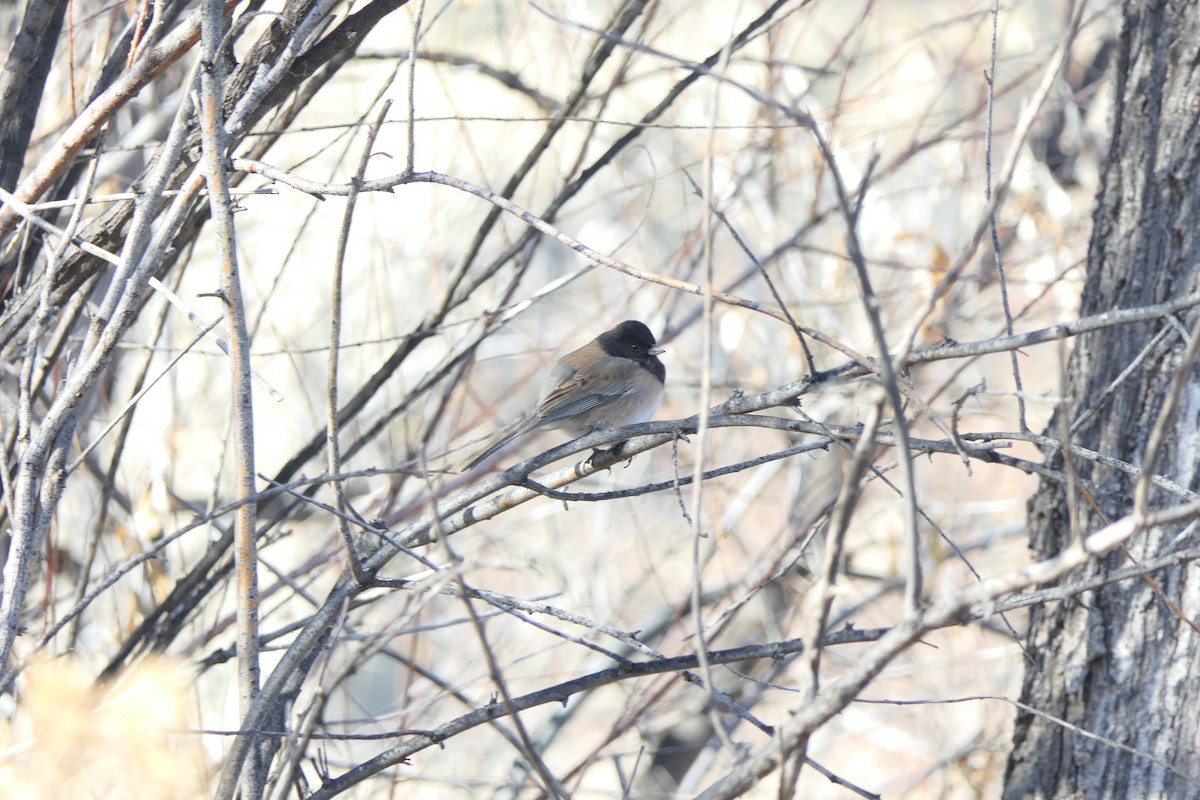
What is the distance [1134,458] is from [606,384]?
1.93m

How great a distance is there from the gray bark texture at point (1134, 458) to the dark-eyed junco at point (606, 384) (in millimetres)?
1589

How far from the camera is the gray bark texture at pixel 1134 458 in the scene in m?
2.63

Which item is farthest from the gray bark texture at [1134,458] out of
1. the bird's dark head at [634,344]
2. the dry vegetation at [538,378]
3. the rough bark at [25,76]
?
the rough bark at [25,76]

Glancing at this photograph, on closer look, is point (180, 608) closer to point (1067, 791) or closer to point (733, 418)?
point (733, 418)

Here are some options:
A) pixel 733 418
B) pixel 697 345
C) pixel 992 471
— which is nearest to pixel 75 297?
pixel 733 418

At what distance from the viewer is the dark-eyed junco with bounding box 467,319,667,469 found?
155 inches

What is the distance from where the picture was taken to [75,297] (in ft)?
7.52

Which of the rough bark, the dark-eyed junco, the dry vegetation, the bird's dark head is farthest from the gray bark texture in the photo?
the rough bark

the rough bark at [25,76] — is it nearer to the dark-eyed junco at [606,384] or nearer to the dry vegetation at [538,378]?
the dry vegetation at [538,378]

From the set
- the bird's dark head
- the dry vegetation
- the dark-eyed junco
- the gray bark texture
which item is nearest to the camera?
the dry vegetation

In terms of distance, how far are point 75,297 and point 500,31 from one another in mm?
3014

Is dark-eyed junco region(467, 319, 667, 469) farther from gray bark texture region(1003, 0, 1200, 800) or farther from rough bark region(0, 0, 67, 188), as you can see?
rough bark region(0, 0, 67, 188)

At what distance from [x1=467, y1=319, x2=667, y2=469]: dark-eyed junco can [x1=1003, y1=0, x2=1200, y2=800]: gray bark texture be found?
1.59 metres

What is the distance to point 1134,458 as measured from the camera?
106 inches
